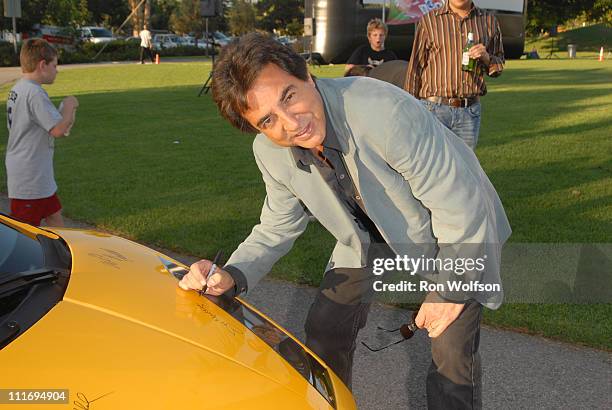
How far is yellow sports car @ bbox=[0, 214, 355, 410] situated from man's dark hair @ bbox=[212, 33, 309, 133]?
0.73 meters

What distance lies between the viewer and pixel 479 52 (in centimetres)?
551

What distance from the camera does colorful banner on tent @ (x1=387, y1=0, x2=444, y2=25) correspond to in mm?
23688

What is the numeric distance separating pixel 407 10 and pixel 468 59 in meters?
19.3

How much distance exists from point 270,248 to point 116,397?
1.05 metres

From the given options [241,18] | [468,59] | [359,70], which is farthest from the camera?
[241,18]

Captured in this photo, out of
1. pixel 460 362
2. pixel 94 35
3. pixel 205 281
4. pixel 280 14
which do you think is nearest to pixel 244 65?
pixel 205 281

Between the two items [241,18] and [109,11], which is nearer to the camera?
[109,11]

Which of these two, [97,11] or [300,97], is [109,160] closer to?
[300,97]

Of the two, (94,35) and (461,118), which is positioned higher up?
(94,35)

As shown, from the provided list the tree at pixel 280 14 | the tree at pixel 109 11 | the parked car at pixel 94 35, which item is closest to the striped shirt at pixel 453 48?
the parked car at pixel 94 35

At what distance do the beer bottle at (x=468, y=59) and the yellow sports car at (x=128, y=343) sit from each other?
3778 millimetres
